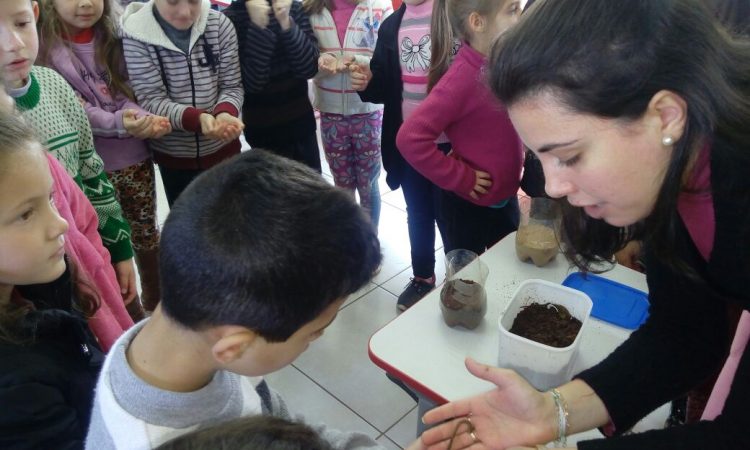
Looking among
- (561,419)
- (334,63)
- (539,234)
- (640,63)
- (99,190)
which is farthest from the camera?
(334,63)

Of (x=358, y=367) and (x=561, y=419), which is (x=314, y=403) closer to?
(x=358, y=367)

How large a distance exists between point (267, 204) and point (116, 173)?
4.82 feet

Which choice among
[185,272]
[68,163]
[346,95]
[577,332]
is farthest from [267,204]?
[346,95]

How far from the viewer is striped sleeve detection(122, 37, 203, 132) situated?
1.87 m

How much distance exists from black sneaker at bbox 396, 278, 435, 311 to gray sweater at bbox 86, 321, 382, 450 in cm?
157

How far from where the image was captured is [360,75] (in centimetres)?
203

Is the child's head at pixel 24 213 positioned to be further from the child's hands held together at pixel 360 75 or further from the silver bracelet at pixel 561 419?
the child's hands held together at pixel 360 75

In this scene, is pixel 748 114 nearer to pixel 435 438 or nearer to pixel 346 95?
pixel 435 438

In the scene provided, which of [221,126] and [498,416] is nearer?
[498,416]

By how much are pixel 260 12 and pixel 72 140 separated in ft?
2.98

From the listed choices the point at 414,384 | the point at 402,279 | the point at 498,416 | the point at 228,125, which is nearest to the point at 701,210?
the point at 498,416

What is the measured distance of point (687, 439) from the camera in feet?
2.71

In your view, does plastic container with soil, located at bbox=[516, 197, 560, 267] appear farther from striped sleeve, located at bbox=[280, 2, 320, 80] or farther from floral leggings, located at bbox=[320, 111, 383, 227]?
striped sleeve, located at bbox=[280, 2, 320, 80]

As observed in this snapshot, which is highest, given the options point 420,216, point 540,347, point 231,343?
point 231,343
